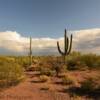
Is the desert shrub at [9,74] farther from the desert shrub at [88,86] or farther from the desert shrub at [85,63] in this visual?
the desert shrub at [85,63]

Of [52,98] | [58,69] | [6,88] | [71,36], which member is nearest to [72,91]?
[52,98]

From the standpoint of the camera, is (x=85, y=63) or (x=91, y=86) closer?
(x=91, y=86)

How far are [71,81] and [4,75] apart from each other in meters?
6.07

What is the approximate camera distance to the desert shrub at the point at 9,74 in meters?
24.5

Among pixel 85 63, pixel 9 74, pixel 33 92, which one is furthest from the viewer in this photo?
pixel 85 63

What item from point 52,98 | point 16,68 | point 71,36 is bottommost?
point 52,98

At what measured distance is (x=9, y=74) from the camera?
24891mm

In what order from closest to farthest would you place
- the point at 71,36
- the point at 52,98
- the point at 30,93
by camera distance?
the point at 52,98, the point at 30,93, the point at 71,36

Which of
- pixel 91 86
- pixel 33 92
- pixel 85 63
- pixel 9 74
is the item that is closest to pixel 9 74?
pixel 9 74

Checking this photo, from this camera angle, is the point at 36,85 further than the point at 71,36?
No

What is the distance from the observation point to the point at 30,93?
2222 cm

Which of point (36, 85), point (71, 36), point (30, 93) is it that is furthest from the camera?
point (71, 36)

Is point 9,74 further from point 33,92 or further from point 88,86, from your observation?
point 88,86

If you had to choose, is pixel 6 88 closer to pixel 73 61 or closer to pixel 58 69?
pixel 58 69
